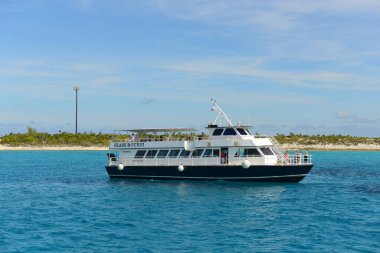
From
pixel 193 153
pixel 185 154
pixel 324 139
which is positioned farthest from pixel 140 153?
pixel 324 139

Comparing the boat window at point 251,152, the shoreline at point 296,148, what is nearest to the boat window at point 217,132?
the boat window at point 251,152

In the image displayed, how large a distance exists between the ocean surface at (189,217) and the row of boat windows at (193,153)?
2679 mm

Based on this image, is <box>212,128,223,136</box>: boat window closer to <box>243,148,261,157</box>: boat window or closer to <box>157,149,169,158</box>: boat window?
<box>243,148,261,157</box>: boat window

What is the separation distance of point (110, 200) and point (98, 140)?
97.4 m

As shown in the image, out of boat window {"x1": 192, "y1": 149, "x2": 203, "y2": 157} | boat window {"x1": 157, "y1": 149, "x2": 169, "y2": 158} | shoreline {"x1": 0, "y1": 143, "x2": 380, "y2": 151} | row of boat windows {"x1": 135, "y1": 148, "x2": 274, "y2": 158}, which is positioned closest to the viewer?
row of boat windows {"x1": 135, "y1": 148, "x2": 274, "y2": 158}

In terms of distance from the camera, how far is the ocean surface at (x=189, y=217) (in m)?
21.6

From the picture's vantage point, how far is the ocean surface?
70.8 feet

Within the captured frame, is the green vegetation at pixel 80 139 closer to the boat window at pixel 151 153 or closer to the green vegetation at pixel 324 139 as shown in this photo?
the green vegetation at pixel 324 139

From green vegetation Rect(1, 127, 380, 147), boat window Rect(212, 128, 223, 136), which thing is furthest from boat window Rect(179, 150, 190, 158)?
green vegetation Rect(1, 127, 380, 147)

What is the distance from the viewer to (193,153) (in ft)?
145

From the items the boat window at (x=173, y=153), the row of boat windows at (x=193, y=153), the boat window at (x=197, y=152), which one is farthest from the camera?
the boat window at (x=173, y=153)

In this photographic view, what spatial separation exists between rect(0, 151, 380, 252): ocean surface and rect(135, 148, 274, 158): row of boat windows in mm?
2679

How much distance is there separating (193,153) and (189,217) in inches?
670

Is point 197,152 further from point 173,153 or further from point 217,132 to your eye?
point 217,132
